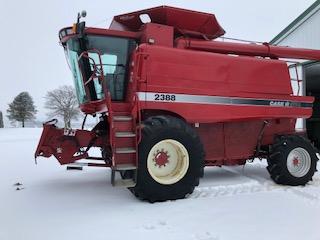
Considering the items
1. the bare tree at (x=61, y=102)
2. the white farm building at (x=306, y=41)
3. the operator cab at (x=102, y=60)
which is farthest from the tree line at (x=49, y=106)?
the operator cab at (x=102, y=60)

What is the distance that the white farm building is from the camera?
1138cm

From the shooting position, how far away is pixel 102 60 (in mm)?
6434

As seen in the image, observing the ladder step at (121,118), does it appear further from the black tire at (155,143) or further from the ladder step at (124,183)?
the ladder step at (124,183)

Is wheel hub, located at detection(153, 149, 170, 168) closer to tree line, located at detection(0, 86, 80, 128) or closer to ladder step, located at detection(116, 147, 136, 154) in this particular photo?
ladder step, located at detection(116, 147, 136, 154)

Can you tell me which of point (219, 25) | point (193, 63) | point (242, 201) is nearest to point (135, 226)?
point (242, 201)

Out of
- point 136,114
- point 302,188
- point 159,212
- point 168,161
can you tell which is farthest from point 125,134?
point 302,188

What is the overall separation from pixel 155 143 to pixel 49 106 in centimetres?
5753

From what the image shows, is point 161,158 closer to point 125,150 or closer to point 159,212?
point 125,150

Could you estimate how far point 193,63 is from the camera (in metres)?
6.29

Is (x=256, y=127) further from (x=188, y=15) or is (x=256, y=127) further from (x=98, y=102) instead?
(x=98, y=102)

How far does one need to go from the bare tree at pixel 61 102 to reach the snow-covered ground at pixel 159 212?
47624 millimetres

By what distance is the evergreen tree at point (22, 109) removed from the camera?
55.1m

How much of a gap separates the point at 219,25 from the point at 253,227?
413cm

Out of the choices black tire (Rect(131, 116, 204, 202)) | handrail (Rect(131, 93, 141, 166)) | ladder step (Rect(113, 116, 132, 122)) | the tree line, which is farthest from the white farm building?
the tree line
